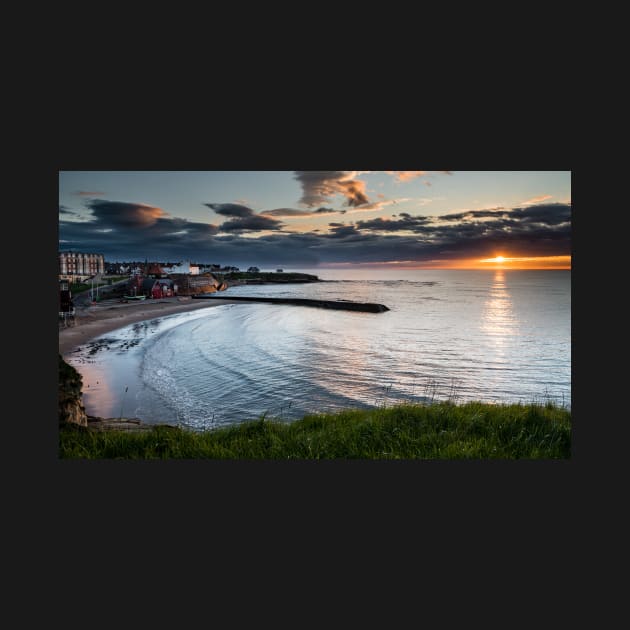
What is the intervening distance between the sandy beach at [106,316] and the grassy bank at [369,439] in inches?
41.6

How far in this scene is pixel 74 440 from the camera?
3.45 meters

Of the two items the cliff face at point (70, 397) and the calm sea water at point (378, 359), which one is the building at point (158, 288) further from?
the cliff face at point (70, 397)

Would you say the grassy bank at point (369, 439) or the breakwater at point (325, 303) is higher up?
the breakwater at point (325, 303)

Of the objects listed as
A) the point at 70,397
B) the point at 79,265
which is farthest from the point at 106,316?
the point at 70,397

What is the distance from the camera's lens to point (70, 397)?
3688 millimetres

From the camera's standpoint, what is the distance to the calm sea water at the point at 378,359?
13.3 feet

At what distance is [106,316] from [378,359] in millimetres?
3896

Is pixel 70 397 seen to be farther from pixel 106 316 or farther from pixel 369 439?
pixel 369 439


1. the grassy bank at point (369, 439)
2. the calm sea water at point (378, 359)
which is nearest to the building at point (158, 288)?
the calm sea water at point (378, 359)

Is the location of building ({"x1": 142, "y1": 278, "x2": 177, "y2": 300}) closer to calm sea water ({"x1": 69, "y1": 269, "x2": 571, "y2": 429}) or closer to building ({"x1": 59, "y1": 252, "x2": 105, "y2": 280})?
calm sea water ({"x1": 69, "y1": 269, "x2": 571, "y2": 429})

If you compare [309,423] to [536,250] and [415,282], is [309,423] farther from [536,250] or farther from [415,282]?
[536,250]

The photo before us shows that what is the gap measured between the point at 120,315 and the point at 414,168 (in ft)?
15.5

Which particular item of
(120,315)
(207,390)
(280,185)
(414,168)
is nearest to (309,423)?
(207,390)

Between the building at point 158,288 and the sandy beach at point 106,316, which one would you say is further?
the building at point 158,288
